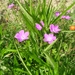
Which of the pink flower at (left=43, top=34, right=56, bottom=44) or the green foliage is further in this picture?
the pink flower at (left=43, top=34, right=56, bottom=44)

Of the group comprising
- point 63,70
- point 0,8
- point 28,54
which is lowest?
point 63,70

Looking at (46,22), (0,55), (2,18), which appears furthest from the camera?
(2,18)

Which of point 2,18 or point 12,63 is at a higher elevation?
point 2,18

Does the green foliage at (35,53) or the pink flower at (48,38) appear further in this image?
the pink flower at (48,38)

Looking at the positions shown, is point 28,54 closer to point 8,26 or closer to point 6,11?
point 8,26

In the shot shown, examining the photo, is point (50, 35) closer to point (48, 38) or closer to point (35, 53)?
point (48, 38)

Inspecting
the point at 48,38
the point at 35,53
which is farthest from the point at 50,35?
the point at 35,53

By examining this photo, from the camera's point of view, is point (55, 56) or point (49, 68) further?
point (55, 56)

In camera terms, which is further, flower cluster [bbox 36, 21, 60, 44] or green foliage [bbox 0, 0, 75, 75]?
flower cluster [bbox 36, 21, 60, 44]

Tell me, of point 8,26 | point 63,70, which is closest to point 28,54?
point 63,70

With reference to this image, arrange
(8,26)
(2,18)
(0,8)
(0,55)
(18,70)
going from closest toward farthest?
(18,70)
(0,55)
(8,26)
(2,18)
(0,8)

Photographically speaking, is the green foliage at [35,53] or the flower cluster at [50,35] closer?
the green foliage at [35,53]
